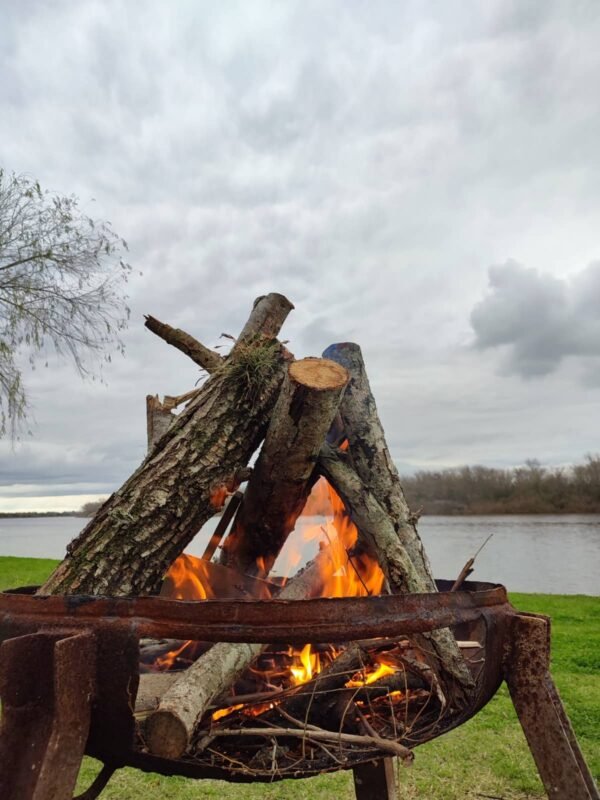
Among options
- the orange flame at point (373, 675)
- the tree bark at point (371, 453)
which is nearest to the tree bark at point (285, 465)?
the tree bark at point (371, 453)

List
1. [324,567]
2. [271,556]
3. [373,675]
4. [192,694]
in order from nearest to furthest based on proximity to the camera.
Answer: [192,694] → [373,675] → [324,567] → [271,556]

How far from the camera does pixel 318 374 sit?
2.51 meters

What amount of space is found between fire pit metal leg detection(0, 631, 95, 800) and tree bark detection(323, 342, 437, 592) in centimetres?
141

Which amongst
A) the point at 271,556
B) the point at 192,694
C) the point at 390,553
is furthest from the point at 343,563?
the point at 192,694

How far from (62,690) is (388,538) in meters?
1.39

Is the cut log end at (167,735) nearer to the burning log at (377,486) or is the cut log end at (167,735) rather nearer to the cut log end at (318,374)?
the burning log at (377,486)

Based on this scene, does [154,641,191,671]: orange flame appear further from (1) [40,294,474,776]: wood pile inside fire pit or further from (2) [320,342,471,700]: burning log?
(2) [320,342,471,700]: burning log

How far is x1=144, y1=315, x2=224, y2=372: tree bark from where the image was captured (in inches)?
126

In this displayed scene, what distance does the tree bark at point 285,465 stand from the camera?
2.50 meters

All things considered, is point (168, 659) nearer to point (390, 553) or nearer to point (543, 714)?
point (390, 553)

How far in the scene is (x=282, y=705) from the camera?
6.91 ft

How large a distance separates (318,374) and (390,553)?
759mm

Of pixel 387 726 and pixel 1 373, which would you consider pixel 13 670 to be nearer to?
pixel 387 726

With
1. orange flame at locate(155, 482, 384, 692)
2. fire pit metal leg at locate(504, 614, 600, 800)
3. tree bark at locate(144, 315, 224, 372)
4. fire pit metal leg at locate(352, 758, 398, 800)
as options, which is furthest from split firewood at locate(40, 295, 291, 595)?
fire pit metal leg at locate(504, 614, 600, 800)
